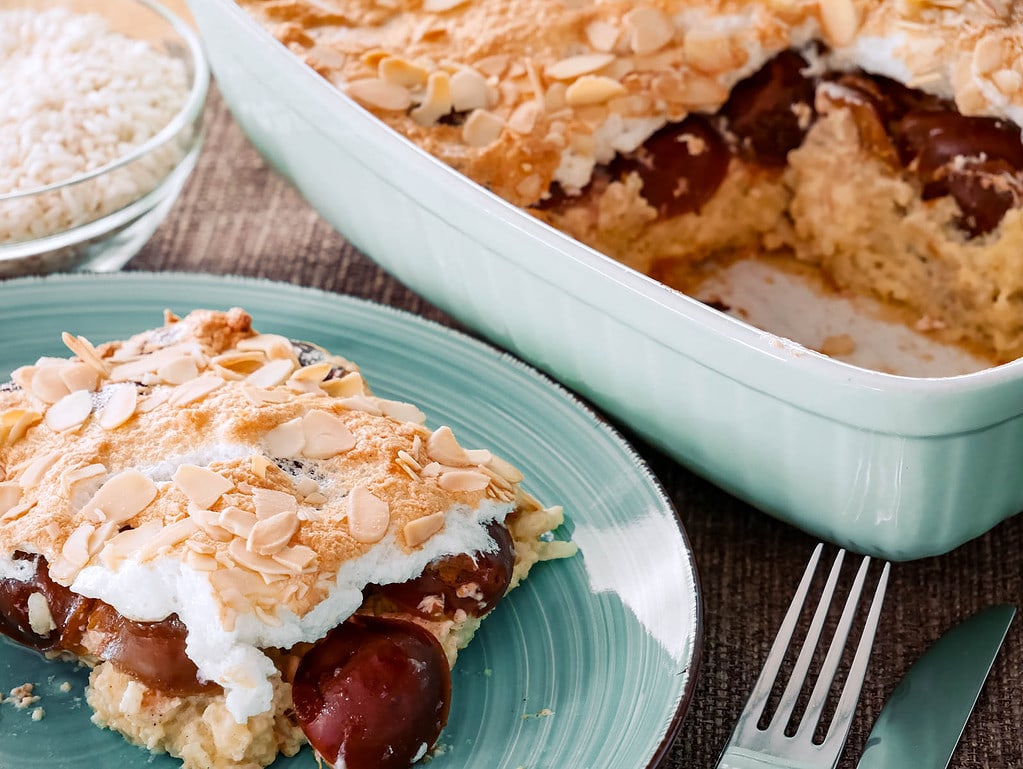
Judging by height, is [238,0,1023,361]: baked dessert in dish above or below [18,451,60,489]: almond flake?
above

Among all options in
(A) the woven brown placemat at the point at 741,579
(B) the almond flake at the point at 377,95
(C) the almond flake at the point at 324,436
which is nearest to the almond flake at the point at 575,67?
(B) the almond flake at the point at 377,95

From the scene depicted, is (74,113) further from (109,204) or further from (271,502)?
(271,502)

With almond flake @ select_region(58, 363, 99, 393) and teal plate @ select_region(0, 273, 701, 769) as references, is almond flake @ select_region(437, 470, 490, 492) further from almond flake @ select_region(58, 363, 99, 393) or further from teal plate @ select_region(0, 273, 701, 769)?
almond flake @ select_region(58, 363, 99, 393)

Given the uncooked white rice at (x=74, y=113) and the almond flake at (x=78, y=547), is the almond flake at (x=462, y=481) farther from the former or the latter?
the uncooked white rice at (x=74, y=113)

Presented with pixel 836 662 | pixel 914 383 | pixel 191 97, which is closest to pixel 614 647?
pixel 836 662

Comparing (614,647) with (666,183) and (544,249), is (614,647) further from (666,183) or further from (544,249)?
(666,183)

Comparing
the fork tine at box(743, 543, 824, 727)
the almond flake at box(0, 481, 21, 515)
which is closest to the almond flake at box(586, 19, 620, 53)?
the fork tine at box(743, 543, 824, 727)
